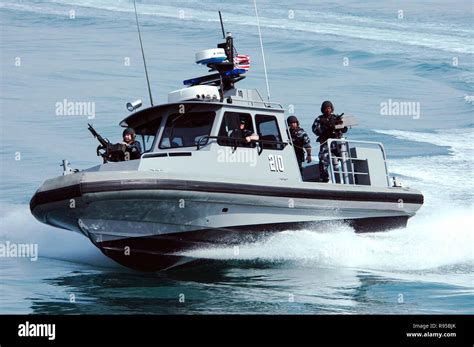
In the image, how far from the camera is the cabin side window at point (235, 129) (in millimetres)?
10883

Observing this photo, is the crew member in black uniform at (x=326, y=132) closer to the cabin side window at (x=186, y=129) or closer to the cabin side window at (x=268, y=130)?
the cabin side window at (x=268, y=130)

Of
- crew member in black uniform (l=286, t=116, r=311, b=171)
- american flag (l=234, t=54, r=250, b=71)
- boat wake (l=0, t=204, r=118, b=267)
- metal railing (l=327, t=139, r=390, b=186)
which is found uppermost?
american flag (l=234, t=54, r=250, b=71)

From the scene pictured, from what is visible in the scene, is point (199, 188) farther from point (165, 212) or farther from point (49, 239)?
point (49, 239)

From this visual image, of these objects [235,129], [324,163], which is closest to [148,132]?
[235,129]

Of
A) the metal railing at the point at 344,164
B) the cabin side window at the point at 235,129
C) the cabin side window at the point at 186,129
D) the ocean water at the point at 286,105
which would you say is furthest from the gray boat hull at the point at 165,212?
the cabin side window at the point at 186,129

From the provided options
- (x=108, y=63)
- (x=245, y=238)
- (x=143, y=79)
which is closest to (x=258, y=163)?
(x=245, y=238)

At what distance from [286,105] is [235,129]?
11967 millimetres

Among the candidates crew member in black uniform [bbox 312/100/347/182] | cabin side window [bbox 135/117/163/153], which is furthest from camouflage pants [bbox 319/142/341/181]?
cabin side window [bbox 135/117/163/153]

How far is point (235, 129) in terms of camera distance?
36.4ft

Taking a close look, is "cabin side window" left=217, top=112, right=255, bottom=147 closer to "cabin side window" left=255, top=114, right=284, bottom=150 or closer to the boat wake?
"cabin side window" left=255, top=114, right=284, bottom=150

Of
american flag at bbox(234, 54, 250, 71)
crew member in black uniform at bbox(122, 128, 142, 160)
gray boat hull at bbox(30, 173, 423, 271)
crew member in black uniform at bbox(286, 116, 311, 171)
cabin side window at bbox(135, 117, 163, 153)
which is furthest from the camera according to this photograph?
crew member in black uniform at bbox(286, 116, 311, 171)

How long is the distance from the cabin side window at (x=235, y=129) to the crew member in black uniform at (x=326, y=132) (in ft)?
4.53

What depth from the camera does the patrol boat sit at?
10.1m

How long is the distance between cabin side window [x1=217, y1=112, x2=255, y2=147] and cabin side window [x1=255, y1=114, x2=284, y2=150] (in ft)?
0.47
